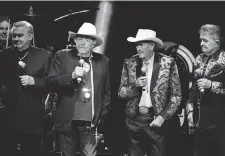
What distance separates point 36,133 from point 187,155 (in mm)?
2897

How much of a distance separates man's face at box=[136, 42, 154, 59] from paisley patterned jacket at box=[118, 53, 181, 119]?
12 cm

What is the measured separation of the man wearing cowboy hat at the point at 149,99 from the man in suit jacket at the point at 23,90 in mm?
1006

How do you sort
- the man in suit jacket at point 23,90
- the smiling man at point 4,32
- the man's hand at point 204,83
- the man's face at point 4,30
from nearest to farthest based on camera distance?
the man's hand at point 204,83, the man in suit jacket at point 23,90, the smiling man at point 4,32, the man's face at point 4,30

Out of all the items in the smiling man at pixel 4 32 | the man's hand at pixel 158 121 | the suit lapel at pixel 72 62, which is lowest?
the man's hand at pixel 158 121

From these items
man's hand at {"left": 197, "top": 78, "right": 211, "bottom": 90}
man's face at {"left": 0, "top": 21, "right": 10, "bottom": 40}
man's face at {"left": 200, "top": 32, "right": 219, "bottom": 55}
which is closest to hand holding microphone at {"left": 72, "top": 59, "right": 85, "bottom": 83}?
man's hand at {"left": 197, "top": 78, "right": 211, "bottom": 90}

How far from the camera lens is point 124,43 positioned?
806 cm

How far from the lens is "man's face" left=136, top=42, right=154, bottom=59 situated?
526 cm

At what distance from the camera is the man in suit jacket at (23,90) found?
5344 millimetres

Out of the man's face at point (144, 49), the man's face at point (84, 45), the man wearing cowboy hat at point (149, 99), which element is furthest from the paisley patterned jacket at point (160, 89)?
the man's face at point (84, 45)

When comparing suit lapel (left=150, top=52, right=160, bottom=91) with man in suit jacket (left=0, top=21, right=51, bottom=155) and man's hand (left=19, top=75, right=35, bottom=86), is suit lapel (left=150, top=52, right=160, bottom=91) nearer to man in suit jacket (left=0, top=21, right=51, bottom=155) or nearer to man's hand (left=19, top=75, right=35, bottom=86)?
A: man in suit jacket (left=0, top=21, right=51, bottom=155)

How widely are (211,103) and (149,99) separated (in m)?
0.70

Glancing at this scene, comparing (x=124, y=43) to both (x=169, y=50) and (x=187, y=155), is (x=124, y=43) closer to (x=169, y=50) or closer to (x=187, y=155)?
(x=169, y=50)

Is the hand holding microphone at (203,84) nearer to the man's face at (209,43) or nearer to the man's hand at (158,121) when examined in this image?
the man's face at (209,43)

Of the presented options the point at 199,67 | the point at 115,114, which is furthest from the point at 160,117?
the point at 115,114
